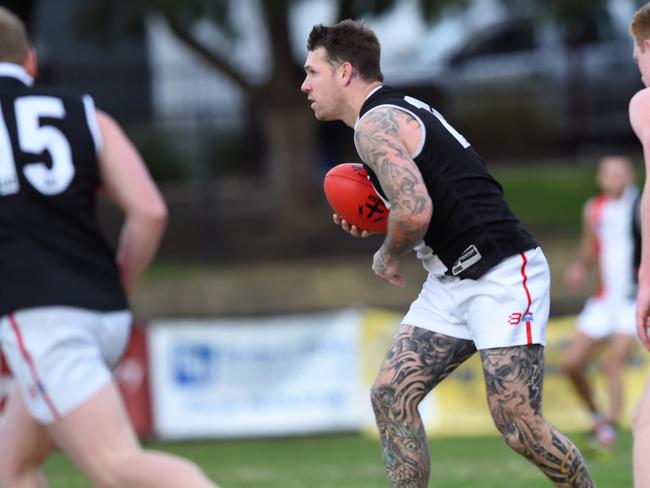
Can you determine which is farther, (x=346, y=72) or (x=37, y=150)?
(x=346, y=72)

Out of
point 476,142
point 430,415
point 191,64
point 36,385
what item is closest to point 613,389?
point 430,415

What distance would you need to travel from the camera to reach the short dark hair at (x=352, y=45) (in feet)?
16.9

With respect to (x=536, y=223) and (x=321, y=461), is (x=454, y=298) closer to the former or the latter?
(x=321, y=461)

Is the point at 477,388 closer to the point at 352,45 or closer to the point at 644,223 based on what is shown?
the point at 352,45

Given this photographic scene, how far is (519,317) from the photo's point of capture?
5.05 metres

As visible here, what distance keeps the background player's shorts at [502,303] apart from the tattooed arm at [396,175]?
31 centimetres

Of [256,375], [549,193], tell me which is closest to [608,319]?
[256,375]

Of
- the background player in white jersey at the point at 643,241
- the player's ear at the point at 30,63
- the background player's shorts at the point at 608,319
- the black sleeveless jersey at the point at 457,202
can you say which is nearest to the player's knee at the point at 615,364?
the background player's shorts at the point at 608,319

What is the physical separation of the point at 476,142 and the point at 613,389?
31.3 feet

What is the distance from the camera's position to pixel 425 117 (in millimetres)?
5070

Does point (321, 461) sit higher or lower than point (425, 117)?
lower

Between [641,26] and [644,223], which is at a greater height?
[641,26]

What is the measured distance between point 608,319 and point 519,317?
214 inches

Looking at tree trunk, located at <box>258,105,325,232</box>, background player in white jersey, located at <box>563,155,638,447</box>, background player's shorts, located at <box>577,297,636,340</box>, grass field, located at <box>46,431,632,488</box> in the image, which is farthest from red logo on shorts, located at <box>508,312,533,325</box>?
tree trunk, located at <box>258,105,325,232</box>
